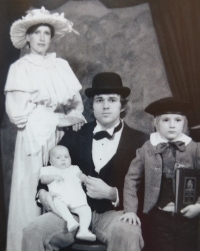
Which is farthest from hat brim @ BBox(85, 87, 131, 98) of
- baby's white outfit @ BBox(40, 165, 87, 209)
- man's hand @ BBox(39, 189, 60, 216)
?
man's hand @ BBox(39, 189, 60, 216)

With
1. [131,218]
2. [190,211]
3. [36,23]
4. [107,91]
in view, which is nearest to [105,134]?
[107,91]

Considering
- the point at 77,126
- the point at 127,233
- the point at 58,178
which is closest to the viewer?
the point at 127,233

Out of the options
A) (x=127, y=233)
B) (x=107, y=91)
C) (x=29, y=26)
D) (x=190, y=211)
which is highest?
(x=29, y=26)

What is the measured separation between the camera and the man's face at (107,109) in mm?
1952

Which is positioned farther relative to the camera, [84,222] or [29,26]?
[29,26]

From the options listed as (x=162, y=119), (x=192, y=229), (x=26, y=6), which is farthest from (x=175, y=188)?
(x=26, y=6)

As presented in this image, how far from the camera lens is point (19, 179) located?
6.67ft

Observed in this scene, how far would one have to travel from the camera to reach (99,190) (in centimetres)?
194

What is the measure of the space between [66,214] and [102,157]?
0.34m

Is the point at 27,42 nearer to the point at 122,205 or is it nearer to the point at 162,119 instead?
the point at 162,119

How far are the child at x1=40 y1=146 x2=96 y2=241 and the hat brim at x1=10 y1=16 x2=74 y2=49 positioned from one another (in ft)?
2.04

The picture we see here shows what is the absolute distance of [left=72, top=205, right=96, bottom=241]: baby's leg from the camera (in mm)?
1851

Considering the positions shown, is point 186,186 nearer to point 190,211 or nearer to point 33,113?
point 190,211

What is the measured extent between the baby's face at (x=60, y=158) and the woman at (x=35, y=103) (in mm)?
76
